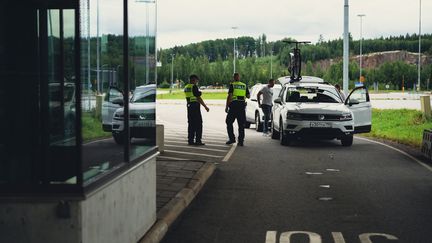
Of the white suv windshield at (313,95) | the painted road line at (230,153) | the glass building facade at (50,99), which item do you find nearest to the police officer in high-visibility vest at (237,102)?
the painted road line at (230,153)

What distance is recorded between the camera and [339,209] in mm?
9289

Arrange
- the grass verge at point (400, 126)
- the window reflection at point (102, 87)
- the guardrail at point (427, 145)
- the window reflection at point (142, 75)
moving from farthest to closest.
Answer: the grass verge at point (400, 126) → the guardrail at point (427, 145) → the window reflection at point (142, 75) → the window reflection at point (102, 87)

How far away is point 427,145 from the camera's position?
15461mm

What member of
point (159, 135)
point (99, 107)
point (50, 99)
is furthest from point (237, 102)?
point (50, 99)

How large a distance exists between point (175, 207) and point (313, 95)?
Result: 12452 millimetres

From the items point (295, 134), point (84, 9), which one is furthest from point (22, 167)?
point (295, 134)

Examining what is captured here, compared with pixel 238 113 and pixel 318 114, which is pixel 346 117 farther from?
pixel 238 113

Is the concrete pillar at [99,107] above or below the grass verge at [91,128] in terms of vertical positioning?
above

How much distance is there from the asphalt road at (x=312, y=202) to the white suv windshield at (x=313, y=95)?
392 cm

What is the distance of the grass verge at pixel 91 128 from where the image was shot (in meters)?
4.90

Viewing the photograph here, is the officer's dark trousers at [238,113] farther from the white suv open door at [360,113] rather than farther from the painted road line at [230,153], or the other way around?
the white suv open door at [360,113]

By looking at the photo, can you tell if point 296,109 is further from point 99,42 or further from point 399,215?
point 99,42

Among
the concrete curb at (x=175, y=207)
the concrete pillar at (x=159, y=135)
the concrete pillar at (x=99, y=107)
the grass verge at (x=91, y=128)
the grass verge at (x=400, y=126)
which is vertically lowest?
the grass verge at (x=400, y=126)

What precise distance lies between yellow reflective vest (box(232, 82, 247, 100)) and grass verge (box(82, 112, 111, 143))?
1310 centimetres
